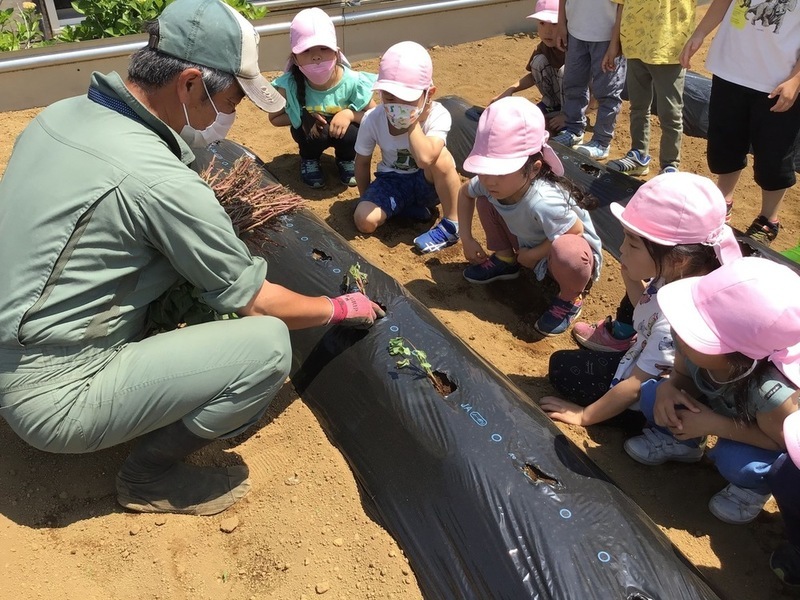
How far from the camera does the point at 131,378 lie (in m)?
1.93

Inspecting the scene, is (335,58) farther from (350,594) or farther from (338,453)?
(350,594)

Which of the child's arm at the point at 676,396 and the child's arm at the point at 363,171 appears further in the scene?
the child's arm at the point at 363,171

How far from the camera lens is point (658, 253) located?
2.31 metres

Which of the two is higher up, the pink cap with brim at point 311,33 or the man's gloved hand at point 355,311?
the pink cap with brim at point 311,33

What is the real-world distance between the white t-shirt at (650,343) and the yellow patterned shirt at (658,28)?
1.91 meters

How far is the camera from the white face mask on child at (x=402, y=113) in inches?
135

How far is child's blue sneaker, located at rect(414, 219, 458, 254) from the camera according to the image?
368 centimetres

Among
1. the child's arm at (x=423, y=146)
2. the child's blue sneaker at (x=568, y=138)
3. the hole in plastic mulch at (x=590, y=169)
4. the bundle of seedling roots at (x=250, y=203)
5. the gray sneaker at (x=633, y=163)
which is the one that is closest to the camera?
the bundle of seedling roots at (x=250, y=203)

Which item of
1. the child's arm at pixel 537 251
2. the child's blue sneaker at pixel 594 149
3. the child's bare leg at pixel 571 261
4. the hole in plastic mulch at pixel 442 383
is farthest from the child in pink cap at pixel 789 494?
the child's blue sneaker at pixel 594 149

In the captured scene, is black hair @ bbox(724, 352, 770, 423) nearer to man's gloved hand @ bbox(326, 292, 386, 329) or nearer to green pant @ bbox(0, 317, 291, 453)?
man's gloved hand @ bbox(326, 292, 386, 329)

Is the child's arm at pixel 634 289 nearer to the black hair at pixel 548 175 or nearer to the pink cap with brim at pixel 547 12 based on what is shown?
the black hair at pixel 548 175

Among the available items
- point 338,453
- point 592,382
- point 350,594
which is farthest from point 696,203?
point 350,594

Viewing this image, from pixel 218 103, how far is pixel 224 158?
75.1 inches

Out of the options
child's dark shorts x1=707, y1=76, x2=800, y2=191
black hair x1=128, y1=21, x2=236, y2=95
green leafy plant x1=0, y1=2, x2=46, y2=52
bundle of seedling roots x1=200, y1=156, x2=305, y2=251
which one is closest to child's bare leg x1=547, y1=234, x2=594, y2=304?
child's dark shorts x1=707, y1=76, x2=800, y2=191
